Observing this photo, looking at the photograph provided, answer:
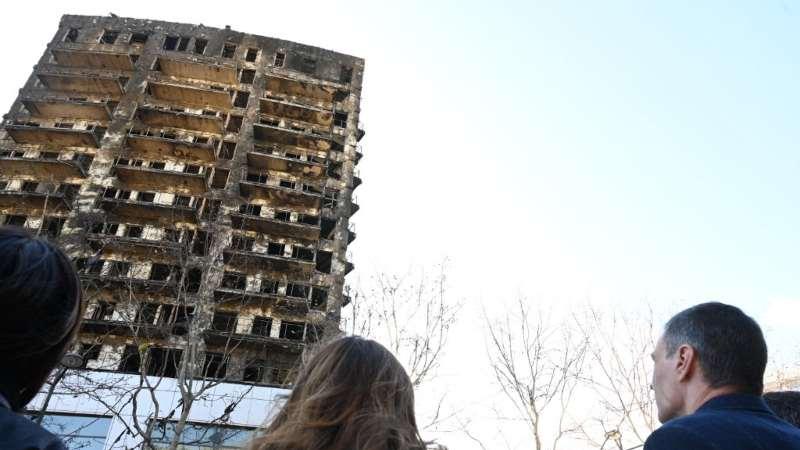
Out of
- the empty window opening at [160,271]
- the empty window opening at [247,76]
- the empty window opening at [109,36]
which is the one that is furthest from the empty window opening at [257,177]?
the empty window opening at [109,36]

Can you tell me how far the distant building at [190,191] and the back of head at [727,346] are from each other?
19.2 m

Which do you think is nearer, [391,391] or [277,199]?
[391,391]

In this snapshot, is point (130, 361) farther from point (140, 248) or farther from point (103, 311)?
point (140, 248)

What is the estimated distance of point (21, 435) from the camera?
1.15m

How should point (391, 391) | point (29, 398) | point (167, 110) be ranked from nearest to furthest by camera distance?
point (29, 398), point (391, 391), point (167, 110)

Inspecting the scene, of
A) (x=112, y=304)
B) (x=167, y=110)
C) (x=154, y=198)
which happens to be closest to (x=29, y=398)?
(x=112, y=304)

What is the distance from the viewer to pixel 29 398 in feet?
4.53

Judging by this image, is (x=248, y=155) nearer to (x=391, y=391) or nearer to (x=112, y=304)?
(x=112, y=304)

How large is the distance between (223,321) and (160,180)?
9.87 meters

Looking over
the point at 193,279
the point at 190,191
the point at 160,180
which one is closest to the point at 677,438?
the point at 193,279

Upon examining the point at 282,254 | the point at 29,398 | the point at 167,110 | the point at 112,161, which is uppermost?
the point at 167,110

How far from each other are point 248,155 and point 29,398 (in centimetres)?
3327

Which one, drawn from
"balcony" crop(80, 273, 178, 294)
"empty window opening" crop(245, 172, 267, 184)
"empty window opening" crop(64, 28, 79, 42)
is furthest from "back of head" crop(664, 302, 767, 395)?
"empty window opening" crop(64, 28, 79, 42)

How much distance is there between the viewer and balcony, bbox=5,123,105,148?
31.7 meters
